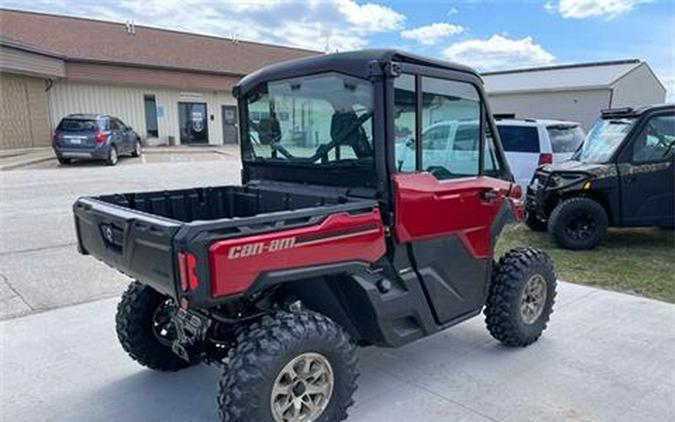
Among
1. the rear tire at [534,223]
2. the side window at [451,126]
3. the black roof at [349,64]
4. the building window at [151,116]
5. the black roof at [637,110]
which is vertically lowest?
the rear tire at [534,223]

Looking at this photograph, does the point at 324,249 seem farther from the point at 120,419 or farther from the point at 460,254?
the point at 120,419

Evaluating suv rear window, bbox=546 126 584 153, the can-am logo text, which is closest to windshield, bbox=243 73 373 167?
the can-am logo text

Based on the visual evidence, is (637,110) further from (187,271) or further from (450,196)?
(187,271)

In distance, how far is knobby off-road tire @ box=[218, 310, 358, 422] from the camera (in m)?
2.29

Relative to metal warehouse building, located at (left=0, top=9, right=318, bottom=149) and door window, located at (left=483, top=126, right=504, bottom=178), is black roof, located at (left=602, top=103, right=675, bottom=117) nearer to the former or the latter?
door window, located at (left=483, top=126, right=504, bottom=178)

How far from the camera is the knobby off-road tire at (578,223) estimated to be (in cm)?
664

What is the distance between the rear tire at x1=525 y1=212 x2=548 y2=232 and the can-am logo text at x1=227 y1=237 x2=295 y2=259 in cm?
610

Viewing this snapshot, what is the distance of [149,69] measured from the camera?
72.2 ft

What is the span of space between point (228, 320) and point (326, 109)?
1361 mm

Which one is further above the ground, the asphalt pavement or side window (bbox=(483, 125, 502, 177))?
side window (bbox=(483, 125, 502, 177))

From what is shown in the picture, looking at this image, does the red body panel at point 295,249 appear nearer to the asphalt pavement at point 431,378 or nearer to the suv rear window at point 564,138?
the asphalt pavement at point 431,378

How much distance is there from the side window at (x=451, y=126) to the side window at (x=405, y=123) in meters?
0.09

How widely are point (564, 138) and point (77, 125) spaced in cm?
1374

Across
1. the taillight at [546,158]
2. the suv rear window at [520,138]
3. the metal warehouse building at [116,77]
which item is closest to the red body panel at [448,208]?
the taillight at [546,158]
